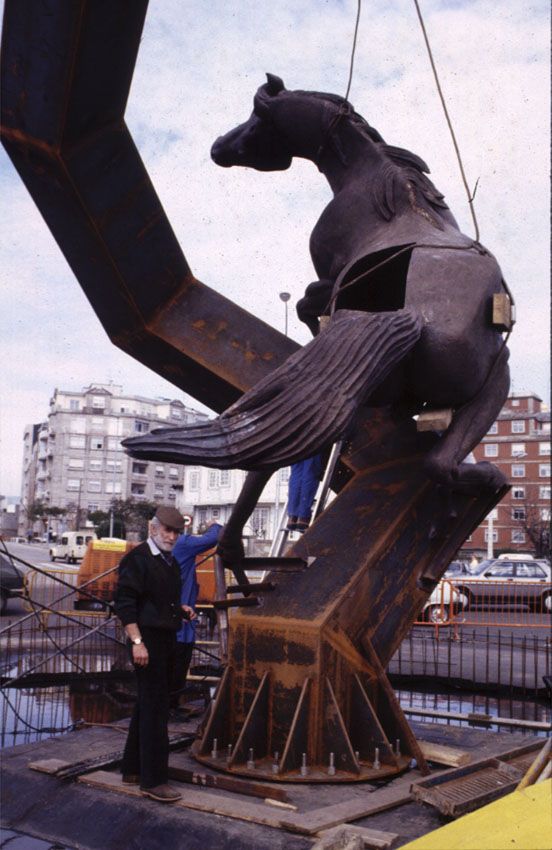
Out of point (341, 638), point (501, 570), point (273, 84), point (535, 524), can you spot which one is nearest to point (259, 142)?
point (273, 84)

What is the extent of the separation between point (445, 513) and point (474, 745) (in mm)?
1561

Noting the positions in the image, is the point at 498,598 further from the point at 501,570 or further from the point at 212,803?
the point at 212,803

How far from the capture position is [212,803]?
392 centimetres

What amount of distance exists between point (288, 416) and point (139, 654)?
150 centimetres

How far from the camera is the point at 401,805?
400 cm

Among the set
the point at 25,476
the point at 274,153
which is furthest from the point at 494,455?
the point at 274,153

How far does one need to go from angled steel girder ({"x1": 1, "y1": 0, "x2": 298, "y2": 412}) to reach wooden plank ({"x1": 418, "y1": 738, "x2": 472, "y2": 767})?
282 centimetres

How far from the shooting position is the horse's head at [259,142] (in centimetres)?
571

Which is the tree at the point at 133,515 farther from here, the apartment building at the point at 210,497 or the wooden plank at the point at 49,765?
the wooden plank at the point at 49,765

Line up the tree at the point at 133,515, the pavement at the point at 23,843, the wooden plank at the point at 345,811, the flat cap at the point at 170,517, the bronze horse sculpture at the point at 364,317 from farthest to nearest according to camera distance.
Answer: the tree at the point at 133,515, the flat cap at the point at 170,517, the bronze horse sculpture at the point at 364,317, the pavement at the point at 23,843, the wooden plank at the point at 345,811

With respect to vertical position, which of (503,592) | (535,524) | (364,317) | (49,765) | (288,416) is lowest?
(503,592)

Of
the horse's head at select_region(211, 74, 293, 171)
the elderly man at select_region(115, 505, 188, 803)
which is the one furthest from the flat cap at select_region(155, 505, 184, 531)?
the horse's head at select_region(211, 74, 293, 171)

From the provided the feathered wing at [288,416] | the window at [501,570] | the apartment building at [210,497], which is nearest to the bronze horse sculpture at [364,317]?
the feathered wing at [288,416]

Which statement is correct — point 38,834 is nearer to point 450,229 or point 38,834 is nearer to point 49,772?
point 49,772
